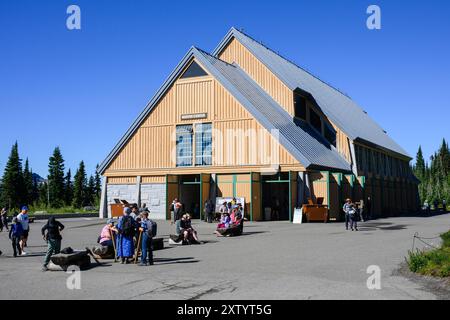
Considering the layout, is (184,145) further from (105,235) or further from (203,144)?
(105,235)

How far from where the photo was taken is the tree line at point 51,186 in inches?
3597

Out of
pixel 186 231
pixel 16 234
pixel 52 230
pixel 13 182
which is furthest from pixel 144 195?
pixel 13 182

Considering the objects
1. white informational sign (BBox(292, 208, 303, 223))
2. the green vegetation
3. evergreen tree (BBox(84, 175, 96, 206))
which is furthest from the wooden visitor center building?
evergreen tree (BBox(84, 175, 96, 206))

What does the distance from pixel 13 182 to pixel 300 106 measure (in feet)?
222

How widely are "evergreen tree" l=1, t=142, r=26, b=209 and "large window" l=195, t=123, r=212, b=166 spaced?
6362 centimetres

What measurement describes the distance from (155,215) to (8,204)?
62.1 metres

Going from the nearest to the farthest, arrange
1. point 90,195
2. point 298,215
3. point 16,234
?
point 16,234 → point 298,215 → point 90,195

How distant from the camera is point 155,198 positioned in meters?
38.3

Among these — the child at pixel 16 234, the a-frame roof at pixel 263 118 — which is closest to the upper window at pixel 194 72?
the a-frame roof at pixel 263 118

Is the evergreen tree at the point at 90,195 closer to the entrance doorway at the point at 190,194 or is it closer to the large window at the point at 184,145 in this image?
the entrance doorway at the point at 190,194

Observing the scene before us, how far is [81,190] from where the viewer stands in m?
107
